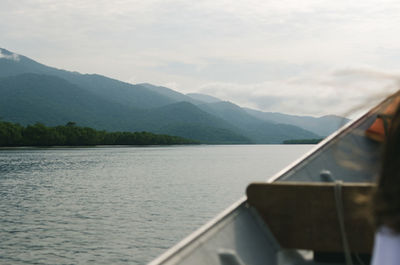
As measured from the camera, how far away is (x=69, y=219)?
90.2ft

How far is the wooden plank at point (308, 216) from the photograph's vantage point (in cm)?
399

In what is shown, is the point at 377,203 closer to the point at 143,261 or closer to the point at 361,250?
the point at 361,250

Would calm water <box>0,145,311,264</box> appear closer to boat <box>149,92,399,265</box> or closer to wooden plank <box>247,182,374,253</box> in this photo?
boat <box>149,92,399,265</box>

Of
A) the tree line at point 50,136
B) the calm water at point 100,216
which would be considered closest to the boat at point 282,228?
the calm water at point 100,216

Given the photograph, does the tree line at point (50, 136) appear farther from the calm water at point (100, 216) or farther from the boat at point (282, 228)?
the boat at point (282, 228)

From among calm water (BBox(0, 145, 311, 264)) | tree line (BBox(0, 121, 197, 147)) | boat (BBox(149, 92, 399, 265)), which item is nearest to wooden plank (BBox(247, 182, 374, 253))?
boat (BBox(149, 92, 399, 265))

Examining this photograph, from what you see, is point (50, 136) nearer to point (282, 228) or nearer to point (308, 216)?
point (282, 228)

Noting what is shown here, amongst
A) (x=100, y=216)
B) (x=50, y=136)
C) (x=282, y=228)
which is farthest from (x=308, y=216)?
(x=50, y=136)

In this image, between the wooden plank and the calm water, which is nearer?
the wooden plank

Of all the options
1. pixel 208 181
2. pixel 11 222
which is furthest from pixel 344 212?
pixel 208 181

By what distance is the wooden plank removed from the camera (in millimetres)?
3994

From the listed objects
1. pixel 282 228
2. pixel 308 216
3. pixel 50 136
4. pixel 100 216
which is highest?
pixel 50 136

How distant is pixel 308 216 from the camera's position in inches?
163

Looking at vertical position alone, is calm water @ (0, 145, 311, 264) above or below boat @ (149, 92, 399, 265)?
below
